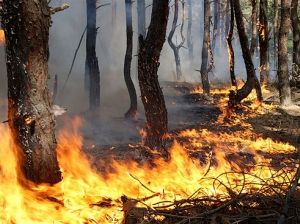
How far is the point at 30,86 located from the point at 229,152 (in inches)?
196

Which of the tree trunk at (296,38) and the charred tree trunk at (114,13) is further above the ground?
the charred tree trunk at (114,13)

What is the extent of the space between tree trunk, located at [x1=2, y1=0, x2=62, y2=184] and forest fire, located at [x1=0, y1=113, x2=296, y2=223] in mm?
265

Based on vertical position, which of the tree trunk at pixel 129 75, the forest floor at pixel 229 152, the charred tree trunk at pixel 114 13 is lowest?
the forest floor at pixel 229 152

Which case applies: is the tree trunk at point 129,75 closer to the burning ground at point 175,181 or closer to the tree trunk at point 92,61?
the tree trunk at point 92,61

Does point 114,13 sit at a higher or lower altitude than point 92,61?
higher

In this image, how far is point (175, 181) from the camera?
232 inches

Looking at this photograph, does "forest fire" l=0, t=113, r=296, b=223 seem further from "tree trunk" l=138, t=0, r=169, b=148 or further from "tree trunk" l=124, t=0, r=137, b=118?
"tree trunk" l=124, t=0, r=137, b=118

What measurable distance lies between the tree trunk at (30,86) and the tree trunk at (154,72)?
11.5ft

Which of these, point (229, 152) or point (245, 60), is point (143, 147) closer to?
point (229, 152)

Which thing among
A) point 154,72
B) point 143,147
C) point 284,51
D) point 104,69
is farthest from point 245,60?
point 104,69

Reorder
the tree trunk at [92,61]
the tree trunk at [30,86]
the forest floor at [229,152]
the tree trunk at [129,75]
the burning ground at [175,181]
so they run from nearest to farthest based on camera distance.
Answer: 1. the forest floor at [229,152]
2. the burning ground at [175,181]
3. the tree trunk at [30,86]
4. the tree trunk at [129,75]
5. the tree trunk at [92,61]

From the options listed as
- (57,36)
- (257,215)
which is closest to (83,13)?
(57,36)

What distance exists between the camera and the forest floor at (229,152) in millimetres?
3881

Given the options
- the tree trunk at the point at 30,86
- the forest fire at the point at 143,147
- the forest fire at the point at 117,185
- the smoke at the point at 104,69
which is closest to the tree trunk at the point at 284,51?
the forest fire at the point at 143,147
